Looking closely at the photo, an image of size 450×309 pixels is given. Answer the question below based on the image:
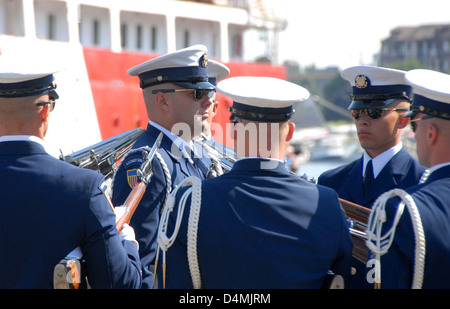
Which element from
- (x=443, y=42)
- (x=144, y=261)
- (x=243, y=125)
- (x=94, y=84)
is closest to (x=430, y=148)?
(x=243, y=125)

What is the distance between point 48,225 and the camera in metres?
2.19

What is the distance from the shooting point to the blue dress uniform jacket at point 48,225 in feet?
7.18

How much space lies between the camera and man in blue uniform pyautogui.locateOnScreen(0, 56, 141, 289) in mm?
2191

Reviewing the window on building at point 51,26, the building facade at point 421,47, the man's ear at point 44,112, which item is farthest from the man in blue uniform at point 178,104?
the building facade at point 421,47

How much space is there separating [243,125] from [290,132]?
214 mm

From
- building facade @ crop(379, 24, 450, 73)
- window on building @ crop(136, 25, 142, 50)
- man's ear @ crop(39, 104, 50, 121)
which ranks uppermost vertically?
window on building @ crop(136, 25, 142, 50)

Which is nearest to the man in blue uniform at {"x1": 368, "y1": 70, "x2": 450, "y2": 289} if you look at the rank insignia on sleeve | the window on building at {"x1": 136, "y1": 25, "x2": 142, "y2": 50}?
the rank insignia on sleeve

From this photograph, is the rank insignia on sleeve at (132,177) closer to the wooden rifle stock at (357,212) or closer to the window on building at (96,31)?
the wooden rifle stock at (357,212)

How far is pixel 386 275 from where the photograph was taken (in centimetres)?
214

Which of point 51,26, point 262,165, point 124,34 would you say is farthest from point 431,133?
point 124,34

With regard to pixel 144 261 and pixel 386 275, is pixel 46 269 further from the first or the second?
pixel 386 275

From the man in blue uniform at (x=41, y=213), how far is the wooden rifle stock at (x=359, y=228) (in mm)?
882

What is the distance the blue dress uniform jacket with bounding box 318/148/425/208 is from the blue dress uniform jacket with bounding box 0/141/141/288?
1.50 meters

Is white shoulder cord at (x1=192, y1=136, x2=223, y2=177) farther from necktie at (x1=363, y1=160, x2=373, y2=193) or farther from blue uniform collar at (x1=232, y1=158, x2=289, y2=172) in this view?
blue uniform collar at (x1=232, y1=158, x2=289, y2=172)
